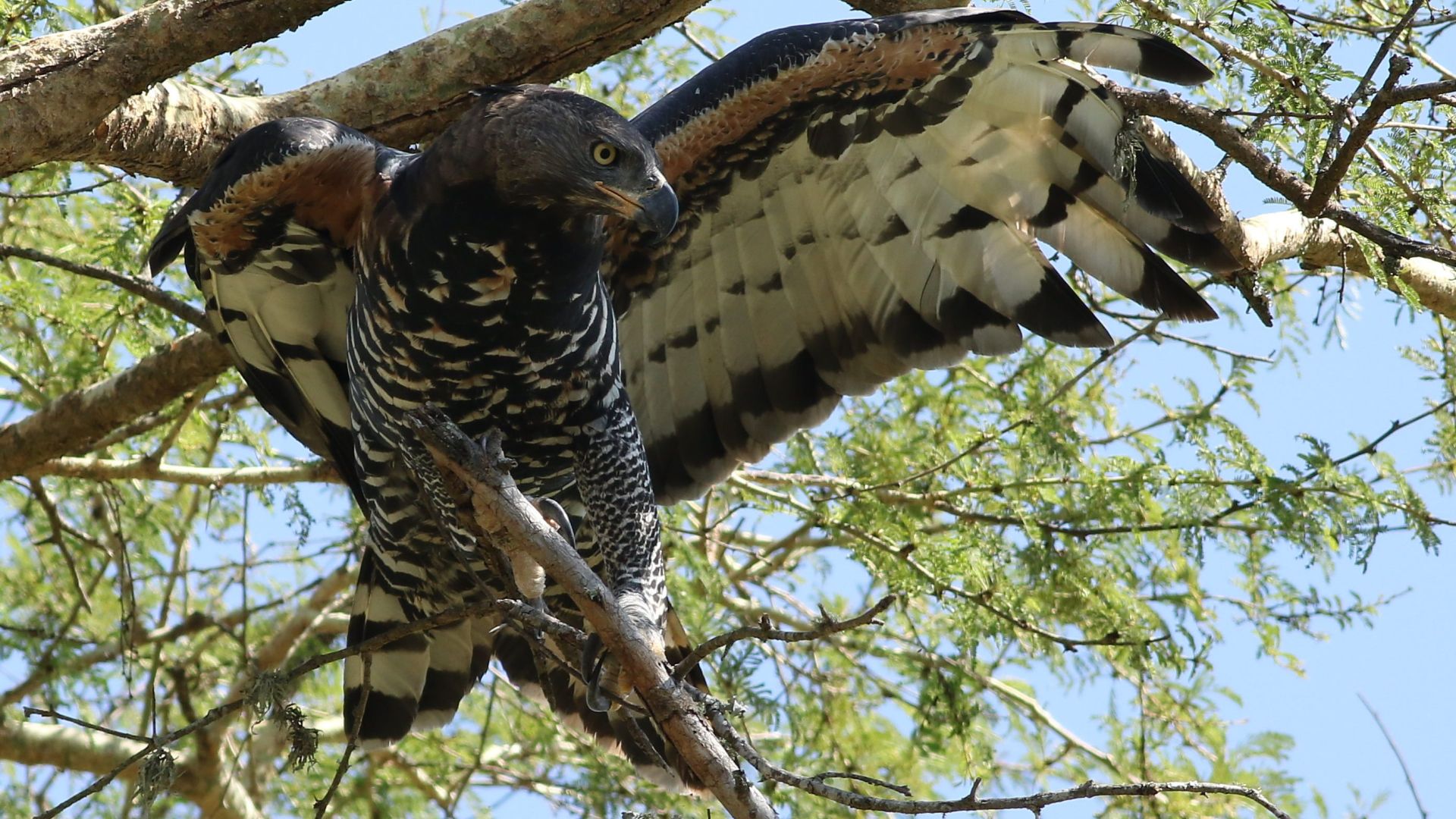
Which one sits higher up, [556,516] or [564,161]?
[564,161]

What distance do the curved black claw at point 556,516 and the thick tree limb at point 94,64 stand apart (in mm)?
1581

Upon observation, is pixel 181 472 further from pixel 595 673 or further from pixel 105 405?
pixel 595 673

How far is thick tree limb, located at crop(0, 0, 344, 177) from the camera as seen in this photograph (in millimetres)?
3689

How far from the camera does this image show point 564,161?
3.62 metres

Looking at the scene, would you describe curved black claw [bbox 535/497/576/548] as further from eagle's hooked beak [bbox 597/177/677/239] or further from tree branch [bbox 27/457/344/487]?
tree branch [bbox 27/457/344/487]

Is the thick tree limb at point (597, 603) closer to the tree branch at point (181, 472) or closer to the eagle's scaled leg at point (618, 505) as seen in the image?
the eagle's scaled leg at point (618, 505)

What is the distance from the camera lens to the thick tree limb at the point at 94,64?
3.69 meters

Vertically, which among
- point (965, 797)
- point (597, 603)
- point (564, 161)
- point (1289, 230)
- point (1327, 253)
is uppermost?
point (1289, 230)

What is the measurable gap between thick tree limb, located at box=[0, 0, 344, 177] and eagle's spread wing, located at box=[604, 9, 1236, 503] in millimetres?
1239

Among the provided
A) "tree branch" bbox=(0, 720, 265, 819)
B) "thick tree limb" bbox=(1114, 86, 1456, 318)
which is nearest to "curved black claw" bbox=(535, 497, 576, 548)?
"thick tree limb" bbox=(1114, 86, 1456, 318)

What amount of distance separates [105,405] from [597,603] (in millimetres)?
2945

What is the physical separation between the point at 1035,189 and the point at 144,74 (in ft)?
8.79

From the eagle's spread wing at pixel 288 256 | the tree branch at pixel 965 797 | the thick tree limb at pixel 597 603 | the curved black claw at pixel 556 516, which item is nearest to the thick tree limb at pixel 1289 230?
the tree branch at pixel 965 797

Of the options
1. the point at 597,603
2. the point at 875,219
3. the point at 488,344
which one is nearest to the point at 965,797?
the point at 597,603
